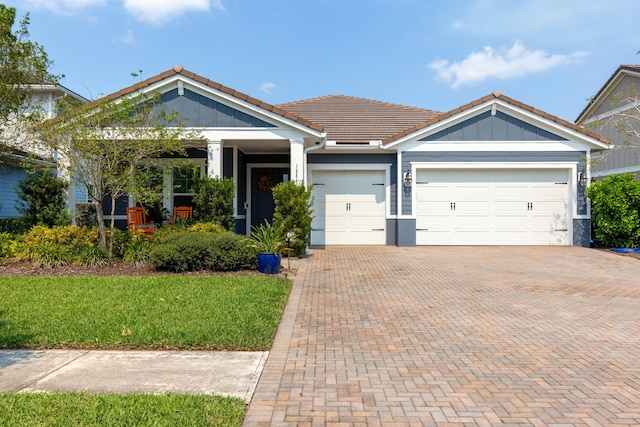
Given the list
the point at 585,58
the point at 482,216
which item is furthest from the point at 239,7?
the point at 585,58

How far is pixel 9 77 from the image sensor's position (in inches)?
347

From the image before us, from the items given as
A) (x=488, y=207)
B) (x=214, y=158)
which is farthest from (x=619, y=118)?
(x=214, y=158)

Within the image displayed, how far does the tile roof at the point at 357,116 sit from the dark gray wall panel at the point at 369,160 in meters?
0.57

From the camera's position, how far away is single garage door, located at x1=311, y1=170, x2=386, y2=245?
1396 centimetres

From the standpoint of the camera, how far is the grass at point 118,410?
2766mm

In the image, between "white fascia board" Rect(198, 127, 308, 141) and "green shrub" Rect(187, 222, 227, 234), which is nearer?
→ "green shrub" Rect(187, 222, 227, 234)

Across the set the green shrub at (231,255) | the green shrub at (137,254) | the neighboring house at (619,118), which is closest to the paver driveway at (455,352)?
the green shrub at (231,255)

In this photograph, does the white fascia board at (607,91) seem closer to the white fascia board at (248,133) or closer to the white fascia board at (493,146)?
the white fascia board at (493,146)

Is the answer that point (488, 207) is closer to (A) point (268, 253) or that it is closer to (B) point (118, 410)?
(A) point (268, 253)

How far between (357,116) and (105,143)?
32.1ft

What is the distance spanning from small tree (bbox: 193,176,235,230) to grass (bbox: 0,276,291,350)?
3178mm

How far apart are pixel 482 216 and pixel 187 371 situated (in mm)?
11960

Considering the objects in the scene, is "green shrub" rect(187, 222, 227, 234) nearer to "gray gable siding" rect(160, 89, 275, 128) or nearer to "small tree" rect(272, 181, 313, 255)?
"small tree" rect(272, 181, 313, 255)

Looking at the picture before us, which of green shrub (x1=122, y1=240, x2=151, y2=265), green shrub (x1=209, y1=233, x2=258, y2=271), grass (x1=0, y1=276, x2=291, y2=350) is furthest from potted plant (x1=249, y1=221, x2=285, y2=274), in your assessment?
green shrub (x1=122, y1=240, x2=151, y2=265)
